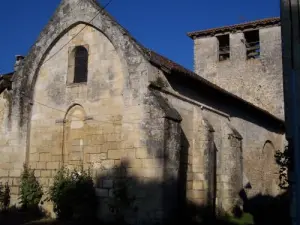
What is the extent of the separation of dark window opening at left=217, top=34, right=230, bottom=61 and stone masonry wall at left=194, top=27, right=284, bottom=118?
0.49 meters

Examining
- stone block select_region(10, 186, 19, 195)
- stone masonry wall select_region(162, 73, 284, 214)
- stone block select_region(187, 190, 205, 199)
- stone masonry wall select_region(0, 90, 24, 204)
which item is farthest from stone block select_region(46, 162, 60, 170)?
stone block select_region(187, 190, 205, 199)

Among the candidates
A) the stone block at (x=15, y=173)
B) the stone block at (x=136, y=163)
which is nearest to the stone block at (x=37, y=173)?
the stone block at (x=15, y=173)

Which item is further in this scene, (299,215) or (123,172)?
(123,172)

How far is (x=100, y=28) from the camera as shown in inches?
550

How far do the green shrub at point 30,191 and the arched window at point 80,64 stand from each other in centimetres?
370

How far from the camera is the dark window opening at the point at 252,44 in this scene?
26484mm

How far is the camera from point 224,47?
2759cm

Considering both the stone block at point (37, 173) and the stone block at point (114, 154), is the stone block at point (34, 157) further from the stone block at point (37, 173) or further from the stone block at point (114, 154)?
the stone block at point (114, 154)

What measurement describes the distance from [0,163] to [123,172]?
529cm

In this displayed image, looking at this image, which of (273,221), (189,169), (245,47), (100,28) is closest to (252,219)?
(273,221)

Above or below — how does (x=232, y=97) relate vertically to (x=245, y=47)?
below

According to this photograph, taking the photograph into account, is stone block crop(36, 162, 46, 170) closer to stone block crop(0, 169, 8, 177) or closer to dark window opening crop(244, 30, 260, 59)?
stone block crop(0, 169, 8, 177)

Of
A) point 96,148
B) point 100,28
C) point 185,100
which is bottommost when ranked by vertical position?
point 96,148

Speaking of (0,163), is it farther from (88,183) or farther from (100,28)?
(100,28)
